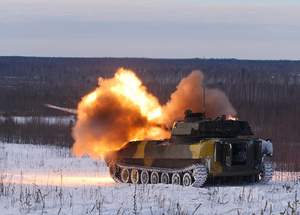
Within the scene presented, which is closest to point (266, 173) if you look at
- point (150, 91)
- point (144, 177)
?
point (144, 177)

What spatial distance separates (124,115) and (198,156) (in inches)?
179

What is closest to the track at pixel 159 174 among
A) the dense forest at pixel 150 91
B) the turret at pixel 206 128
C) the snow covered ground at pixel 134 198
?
the snow covered ground at pixel 134 198

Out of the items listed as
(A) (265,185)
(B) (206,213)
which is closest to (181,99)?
(A) (265,185)

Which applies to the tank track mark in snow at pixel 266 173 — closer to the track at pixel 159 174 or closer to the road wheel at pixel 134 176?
the track at pixel 159 174

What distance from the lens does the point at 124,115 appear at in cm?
2127

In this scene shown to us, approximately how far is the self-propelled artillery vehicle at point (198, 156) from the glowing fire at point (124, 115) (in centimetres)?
110

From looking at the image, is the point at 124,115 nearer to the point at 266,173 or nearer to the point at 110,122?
the point at 110,122

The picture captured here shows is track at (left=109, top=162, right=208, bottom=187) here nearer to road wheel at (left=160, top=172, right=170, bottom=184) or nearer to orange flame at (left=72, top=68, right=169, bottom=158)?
road wheel at (left=160, top=172, right=170, bottom=184)

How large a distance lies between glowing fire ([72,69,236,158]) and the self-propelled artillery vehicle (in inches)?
43.1

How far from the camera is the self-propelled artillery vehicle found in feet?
57.7

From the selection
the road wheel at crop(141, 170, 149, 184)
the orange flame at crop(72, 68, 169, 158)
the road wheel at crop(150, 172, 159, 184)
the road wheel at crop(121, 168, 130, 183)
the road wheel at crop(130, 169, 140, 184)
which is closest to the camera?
the road wheel at crop(150, 172, 159, 184)

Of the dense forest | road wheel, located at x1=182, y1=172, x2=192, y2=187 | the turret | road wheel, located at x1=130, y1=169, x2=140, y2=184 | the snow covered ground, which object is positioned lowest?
the snow covered ground

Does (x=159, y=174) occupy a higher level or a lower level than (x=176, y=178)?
higher

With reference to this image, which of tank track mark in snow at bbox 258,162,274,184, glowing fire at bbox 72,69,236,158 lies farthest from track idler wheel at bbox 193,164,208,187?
glowing fire at bbox 72,69,236,158
